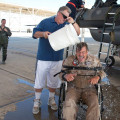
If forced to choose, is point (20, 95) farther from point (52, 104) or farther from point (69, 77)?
point (69, 77)

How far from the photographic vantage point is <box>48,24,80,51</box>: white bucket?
9.25 ft

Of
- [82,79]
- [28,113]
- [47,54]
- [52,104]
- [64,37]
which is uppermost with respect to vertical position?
[64,37]

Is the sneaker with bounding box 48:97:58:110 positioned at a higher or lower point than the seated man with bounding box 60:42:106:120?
lower

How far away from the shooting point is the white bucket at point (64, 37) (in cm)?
282

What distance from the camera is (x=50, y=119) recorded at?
3.04 metres

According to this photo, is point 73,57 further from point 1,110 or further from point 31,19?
point 31,19

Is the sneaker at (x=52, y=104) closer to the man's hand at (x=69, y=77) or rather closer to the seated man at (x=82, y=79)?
the seated man at (x=82, y=79)

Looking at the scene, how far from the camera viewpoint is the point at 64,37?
9.41ft

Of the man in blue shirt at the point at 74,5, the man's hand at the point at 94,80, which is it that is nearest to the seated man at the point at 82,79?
the man's hand at the point at 94,80

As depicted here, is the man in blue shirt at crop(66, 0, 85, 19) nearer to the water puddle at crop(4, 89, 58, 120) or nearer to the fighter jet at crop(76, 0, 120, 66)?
the fighter jet at crop(76, 0, 120, 66)

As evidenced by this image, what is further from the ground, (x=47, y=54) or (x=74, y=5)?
(x=74, y=5)

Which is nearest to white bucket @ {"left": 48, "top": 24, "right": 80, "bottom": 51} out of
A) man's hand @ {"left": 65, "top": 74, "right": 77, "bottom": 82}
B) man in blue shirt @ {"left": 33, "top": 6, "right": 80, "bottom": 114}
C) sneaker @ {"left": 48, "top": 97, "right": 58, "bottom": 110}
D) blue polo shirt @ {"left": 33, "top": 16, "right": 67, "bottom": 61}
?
man in blue shirt @ {"left": 33, "top": 6, "right": 80, "bottom": 114}

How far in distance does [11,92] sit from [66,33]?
7.18ft

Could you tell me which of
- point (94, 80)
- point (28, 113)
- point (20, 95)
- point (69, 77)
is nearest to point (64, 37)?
point (69, 77)
